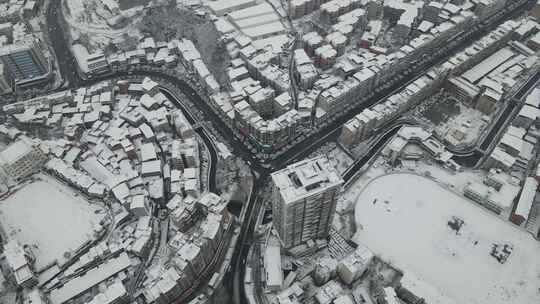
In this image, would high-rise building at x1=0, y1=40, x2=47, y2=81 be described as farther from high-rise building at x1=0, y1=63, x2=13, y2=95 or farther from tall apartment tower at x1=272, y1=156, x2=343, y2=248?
tall apartment tower at x1=272, y1=156, x2=343, y2=248

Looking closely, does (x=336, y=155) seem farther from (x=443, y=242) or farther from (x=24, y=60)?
(x=24, y=60)

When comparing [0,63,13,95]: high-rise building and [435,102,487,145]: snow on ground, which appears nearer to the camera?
[435,102,487,145]: snow on ground

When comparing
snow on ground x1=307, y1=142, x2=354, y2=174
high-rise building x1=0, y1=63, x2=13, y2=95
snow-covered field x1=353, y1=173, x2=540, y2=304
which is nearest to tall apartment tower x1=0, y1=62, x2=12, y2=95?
high-rise building x1=0, y1=63, x2=13, y2=95

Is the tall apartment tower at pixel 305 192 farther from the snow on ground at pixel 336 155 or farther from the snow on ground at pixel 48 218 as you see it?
the snow on ground at pixel 48 218

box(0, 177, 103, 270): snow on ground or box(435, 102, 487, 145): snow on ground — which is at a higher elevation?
box(0, 177, 103, 270): snow on ground

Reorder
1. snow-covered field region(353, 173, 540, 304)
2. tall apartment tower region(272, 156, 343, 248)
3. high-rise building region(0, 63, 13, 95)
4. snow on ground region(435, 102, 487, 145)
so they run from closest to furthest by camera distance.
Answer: tall apartment tower region(272, 156, 343, 248) → snow-covered field region(353, 173, 540, 304) → snow on ground region(435, 102, 487, 145) → high-rise building region(0, 63, 13, 95)

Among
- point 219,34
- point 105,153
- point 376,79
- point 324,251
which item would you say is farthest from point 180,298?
point 219,34

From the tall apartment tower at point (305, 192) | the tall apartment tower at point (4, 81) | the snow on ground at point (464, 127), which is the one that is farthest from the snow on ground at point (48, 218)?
the snow on ground at point (464, 127)
